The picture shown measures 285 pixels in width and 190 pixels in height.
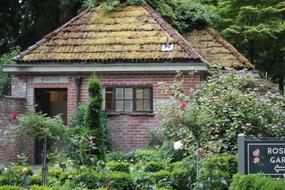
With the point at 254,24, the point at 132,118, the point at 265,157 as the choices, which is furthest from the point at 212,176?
the point at 254,24

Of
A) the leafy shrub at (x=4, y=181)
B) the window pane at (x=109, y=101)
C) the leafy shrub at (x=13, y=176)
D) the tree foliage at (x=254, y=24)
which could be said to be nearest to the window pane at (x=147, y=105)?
the window pane at (x=109, y=101)

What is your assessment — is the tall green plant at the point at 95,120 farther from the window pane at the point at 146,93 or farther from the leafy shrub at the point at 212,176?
the window pane at the point at 146,93

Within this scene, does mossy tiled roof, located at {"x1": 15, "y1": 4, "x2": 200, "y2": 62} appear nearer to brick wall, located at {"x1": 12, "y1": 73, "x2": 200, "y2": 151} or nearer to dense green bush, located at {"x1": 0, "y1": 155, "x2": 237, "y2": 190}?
brick wall, located at {"x1": 12, "y1": 73, "x2": 200, "y2": 151}

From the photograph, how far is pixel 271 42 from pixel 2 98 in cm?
1423

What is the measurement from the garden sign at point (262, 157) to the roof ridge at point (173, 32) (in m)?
8.24

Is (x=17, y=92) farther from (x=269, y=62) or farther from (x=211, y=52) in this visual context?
(x=269, y=62)

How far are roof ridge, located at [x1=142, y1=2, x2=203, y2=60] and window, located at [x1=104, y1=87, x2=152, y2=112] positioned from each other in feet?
5.57

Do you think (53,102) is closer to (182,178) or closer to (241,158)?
(182,178)

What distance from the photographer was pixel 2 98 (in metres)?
16.5

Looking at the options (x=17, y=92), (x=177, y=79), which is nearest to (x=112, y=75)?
(x=177, y=79)

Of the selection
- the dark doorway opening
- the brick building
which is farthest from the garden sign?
the dark doorway opening

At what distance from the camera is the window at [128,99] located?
56.2 feet

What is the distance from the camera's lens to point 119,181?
33.9 feet

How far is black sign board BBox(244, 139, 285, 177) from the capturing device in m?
8.21
